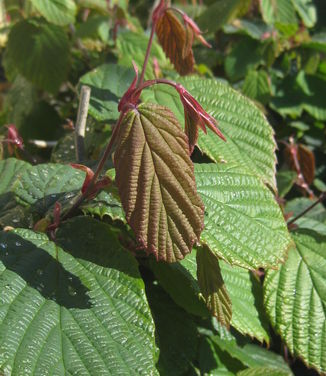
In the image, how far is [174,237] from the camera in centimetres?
89

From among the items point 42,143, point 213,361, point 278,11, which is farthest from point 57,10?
point 213,361

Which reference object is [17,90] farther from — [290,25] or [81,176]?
[81,176]

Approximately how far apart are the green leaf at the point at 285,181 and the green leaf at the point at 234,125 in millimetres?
325

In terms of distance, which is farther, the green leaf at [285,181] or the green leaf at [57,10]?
the green leaf at [57,10]

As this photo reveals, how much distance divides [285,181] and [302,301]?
491 millimetres

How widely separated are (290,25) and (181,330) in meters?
1.26

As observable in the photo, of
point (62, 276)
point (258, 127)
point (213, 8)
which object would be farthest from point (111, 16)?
point (62, 276)

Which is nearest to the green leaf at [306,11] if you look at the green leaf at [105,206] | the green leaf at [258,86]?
the green leaf at [258,86]

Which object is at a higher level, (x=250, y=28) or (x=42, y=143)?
(x=250, y=28)

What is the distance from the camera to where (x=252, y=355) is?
149 cm

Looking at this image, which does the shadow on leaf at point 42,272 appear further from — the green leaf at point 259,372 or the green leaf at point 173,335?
the green leaf at point 259,372

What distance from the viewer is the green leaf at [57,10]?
1.92 meters

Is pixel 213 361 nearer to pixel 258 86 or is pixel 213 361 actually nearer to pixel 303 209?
pixel 303 209

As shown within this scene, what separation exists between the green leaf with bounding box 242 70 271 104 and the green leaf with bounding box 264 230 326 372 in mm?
807
